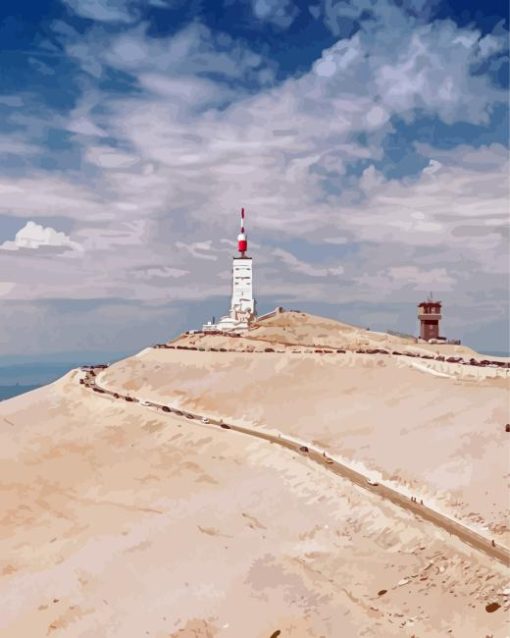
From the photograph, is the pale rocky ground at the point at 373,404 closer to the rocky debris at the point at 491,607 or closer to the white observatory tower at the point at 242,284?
the rocky debris at the point at 491,607

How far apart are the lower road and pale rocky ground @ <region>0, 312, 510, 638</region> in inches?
34.3

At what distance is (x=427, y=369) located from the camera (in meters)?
69.4

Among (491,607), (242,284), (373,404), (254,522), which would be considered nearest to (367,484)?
(254,522)

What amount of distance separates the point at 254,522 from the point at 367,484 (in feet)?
25.1

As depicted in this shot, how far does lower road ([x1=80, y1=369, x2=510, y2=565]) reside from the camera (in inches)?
1227

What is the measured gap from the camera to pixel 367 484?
41188 mm

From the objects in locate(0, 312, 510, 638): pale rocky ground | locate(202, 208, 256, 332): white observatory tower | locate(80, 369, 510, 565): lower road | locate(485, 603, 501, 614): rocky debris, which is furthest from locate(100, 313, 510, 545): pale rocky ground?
locate(202, 208, 256, 332): white observatory tower

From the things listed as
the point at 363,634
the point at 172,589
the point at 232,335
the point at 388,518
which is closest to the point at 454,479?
the point at 388,518

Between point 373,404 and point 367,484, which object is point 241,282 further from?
point 367,484

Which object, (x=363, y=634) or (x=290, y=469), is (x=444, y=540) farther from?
(x=290, y=469)

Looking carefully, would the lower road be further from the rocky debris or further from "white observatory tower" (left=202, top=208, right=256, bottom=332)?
"white observatory tower" (left=202, top=208, right=256, bottom=332)

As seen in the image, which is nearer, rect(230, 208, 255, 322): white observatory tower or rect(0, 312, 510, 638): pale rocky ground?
rect(0, 312, 510, 638): pale rocky ground

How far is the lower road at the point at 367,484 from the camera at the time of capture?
31.2m

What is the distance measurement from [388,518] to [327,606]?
832 centimetres
